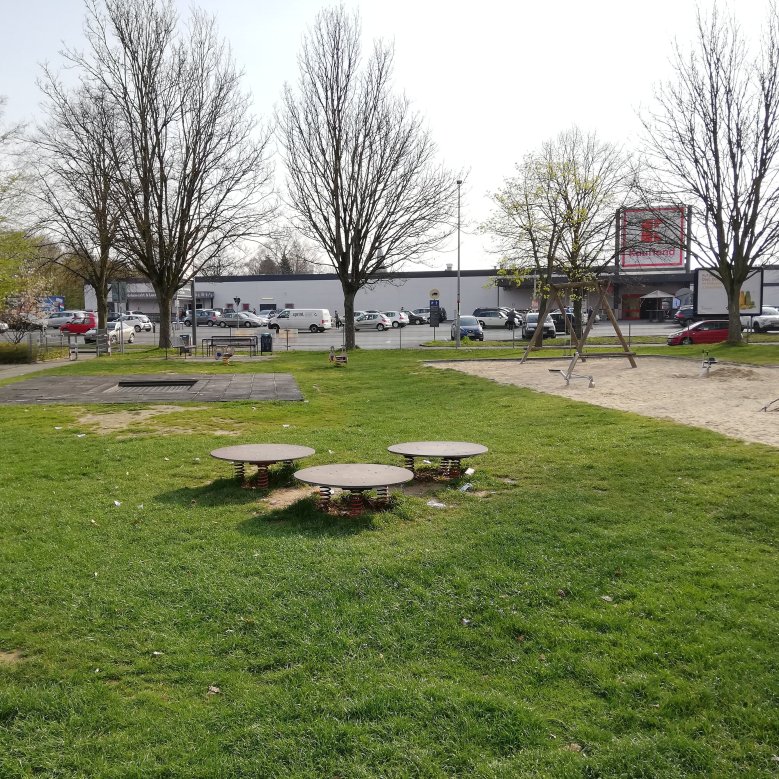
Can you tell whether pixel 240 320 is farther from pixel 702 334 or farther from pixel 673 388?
pixel 673 388

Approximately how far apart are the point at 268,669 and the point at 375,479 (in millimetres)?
2863

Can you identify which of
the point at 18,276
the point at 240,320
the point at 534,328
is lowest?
the point at 534,328

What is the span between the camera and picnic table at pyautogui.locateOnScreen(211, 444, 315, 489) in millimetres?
7512

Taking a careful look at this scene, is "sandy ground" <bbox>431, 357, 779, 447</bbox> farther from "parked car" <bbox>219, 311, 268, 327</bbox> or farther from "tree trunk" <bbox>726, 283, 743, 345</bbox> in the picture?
"parked car" <bbox>219, 311, 268, 327</bbox>

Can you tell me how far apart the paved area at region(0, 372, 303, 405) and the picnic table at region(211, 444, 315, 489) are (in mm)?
6762

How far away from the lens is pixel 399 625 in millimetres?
4297

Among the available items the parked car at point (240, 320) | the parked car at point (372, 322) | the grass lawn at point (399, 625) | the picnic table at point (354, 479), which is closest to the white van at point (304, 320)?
the parked car at point (372, 322)

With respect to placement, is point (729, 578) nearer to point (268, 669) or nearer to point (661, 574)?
point (661, 574)

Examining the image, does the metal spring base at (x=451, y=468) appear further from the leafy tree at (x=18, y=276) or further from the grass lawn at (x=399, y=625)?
the leafy tree at (x=18, y=276)

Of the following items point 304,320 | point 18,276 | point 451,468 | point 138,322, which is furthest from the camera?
point 138,322

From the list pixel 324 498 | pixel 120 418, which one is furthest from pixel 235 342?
pixel 324 498

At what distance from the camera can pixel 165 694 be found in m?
3.55

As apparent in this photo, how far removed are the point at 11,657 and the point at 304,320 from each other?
52240 mm

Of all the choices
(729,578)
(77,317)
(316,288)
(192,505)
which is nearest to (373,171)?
(192,505)
